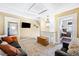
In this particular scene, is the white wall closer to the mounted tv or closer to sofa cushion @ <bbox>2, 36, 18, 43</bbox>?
the mounted tv

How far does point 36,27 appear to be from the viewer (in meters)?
2.30

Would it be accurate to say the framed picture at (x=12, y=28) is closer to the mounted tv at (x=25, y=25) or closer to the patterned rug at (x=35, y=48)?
the mounted tv at (x=25, y=25)

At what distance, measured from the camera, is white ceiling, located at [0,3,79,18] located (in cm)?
222

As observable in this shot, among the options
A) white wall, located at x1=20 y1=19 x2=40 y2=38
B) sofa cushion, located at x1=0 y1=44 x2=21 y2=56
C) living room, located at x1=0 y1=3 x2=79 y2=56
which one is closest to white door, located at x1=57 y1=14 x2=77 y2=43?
living room, located at x1=0 y1=3 x2=79 y2=56

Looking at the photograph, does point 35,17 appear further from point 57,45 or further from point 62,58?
point 62,58

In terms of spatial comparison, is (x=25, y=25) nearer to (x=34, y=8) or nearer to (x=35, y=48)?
(x=34, y=8)

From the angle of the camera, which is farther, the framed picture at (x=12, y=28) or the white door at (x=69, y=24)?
the framed picture at (x=12, y=28)

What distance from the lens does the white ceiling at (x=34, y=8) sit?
2221mm

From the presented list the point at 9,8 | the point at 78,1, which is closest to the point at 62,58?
the point at 78,1

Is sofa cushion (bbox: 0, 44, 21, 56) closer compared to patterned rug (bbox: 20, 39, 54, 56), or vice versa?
sofa cushion (bbox: 0, 44, 21, 56)

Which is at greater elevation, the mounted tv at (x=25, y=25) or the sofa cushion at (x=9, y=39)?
the mounted tv at (x=25, y=25)

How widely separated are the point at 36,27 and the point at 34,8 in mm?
406

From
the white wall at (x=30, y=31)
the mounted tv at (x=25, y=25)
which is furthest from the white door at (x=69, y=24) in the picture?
the mounted tv at (x=25, y=25)

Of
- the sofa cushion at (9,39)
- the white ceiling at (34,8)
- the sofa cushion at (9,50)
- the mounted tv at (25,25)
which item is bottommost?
the sofa cushion at (9,50)
